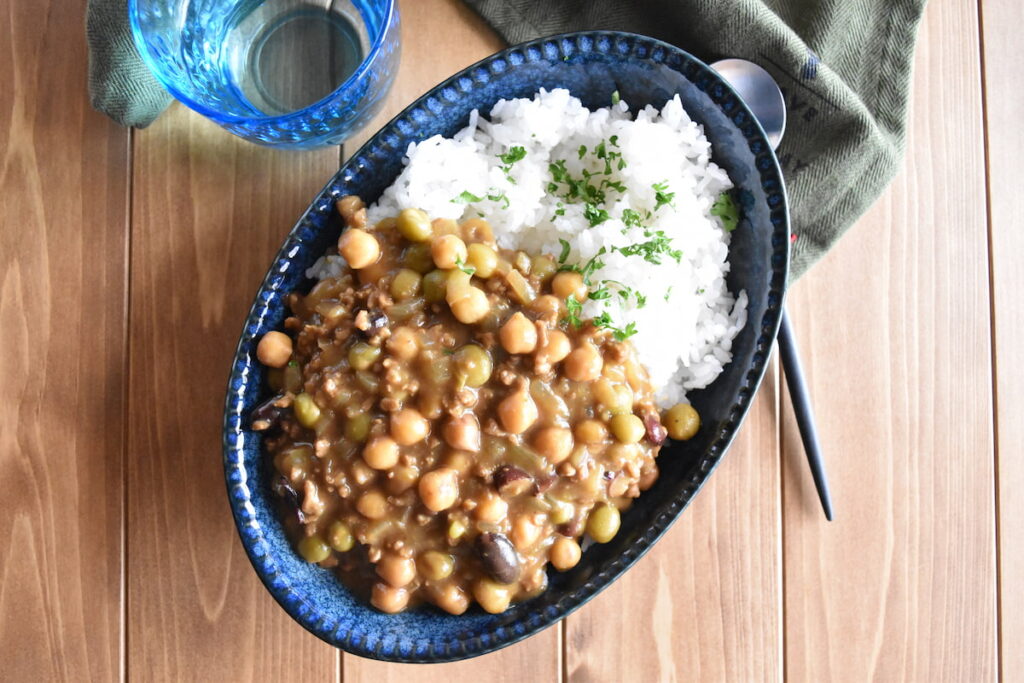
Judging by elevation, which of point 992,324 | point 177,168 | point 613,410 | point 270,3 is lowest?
point 992,324

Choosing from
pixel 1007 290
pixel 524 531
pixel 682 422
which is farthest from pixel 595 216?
pixel 1007 290

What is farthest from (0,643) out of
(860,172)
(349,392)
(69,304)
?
(860,172)

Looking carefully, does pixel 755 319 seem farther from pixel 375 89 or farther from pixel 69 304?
pixel 69 304

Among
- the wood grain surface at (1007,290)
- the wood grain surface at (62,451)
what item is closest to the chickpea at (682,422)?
the wood grain surface at (1007,290)

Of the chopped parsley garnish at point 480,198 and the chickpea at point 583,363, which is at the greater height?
the chopped parsley garnish at point 480,198

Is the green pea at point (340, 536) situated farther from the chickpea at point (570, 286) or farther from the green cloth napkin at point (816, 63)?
the green cloth napkin at point (816, 63)

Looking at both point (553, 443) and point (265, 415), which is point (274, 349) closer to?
point (265, 415)

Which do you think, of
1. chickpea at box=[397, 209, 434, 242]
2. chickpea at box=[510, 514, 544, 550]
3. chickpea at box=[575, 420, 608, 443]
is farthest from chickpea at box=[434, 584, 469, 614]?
chickpea at box=[397, 209, 434, 242]
